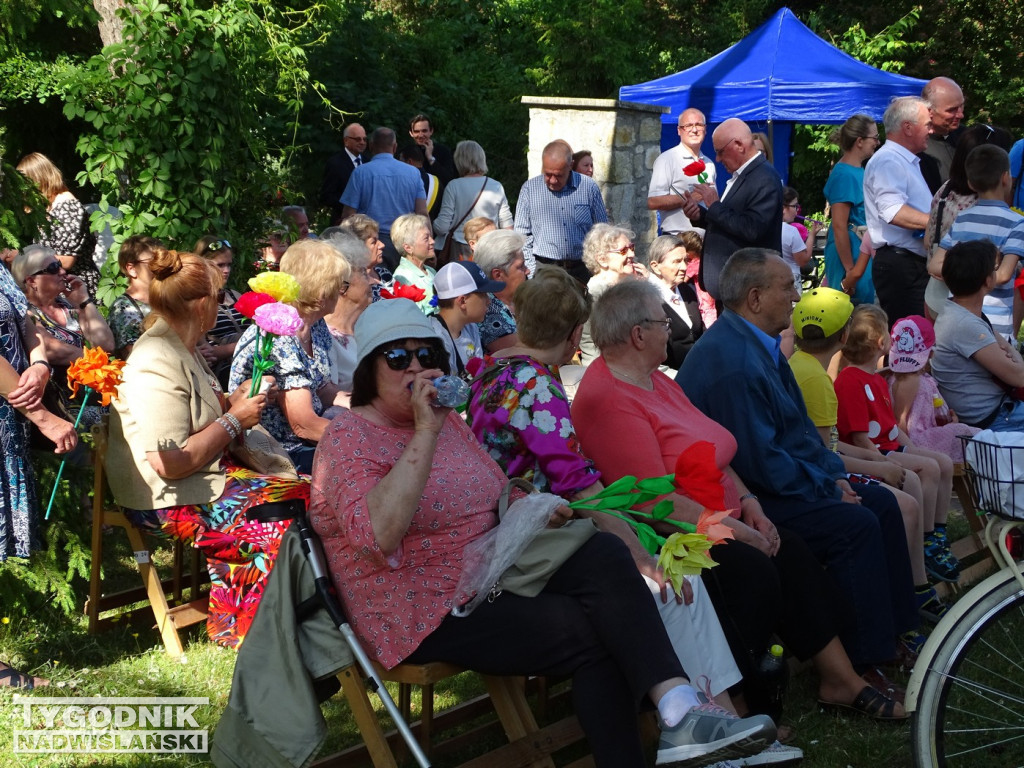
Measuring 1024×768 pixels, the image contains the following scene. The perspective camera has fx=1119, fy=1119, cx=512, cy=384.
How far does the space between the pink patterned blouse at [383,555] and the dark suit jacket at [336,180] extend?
23.4 ft

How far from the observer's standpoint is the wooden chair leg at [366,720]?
2861 mm

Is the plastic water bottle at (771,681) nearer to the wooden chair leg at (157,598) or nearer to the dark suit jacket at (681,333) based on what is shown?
the wooden chair leg at (157,598)

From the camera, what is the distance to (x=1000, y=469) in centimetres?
295

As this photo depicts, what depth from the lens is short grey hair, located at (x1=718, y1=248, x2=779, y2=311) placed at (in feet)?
13.9

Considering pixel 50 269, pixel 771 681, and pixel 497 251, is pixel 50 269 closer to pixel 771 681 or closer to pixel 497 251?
pixel 497 251

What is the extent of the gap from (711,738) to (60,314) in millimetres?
3763

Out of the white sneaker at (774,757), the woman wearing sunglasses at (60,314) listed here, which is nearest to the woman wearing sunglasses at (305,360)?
the woman wearing sunglasses at (60,314)

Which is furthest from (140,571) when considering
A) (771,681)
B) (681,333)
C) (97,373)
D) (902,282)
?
(902,282)

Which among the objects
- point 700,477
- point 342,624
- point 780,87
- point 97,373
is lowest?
point 342,624

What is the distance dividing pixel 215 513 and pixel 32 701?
85cm

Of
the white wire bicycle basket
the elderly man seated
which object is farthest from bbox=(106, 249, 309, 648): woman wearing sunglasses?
the white wire bicycle basket

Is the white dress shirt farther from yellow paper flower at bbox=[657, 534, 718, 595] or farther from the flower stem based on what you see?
the flower stem

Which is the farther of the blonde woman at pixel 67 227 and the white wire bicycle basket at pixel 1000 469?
the blonde woman at pixel 67 227

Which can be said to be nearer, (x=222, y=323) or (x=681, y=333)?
(x=222, y=323)
